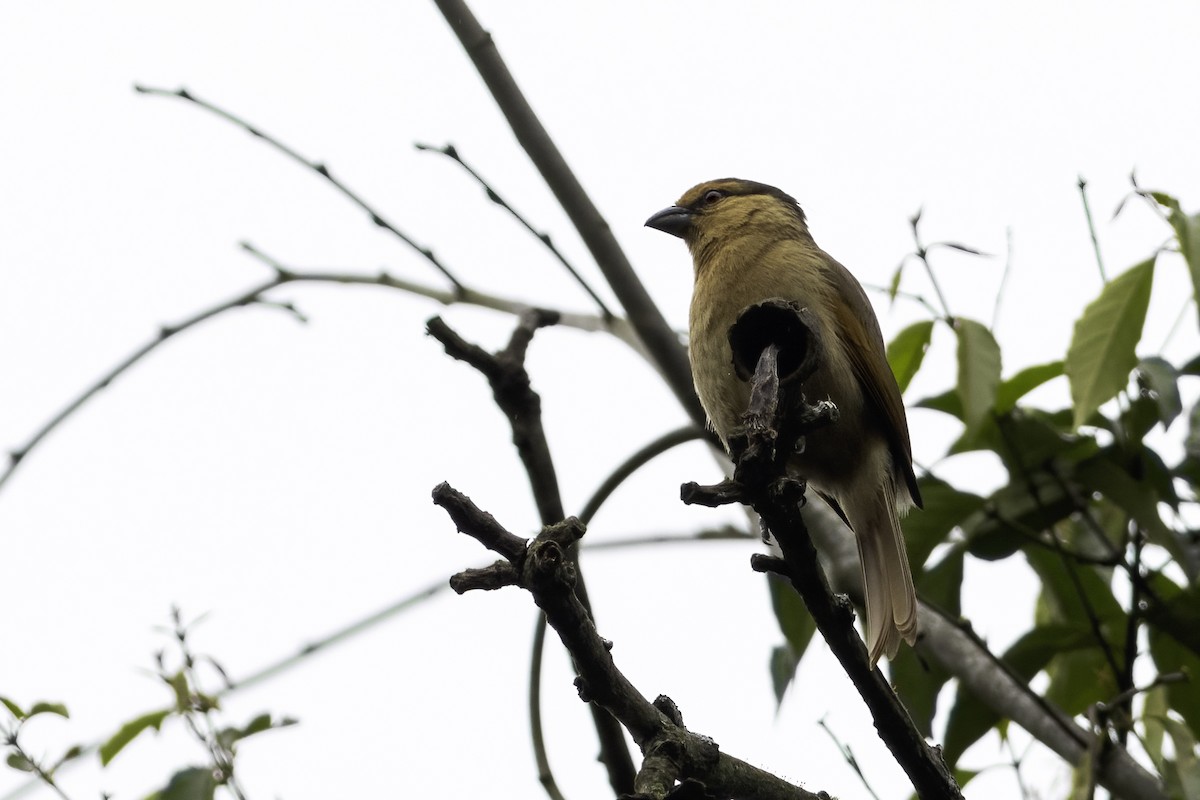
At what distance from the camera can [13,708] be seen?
2.93 metres

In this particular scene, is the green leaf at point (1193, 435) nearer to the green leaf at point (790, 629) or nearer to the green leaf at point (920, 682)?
the green leaf at point (920, 682)

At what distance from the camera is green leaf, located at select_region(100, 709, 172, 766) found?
128 inches

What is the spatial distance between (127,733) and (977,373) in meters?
2.40

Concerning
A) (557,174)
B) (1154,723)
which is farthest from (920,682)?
(557,174)

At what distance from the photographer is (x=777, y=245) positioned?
4586 millimetres

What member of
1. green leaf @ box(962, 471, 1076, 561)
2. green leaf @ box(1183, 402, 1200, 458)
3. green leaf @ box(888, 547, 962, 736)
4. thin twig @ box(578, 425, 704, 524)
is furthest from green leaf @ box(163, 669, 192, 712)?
green leaf @ box(1183, 402, 1200, 458)

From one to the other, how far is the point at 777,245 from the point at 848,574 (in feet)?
4.20

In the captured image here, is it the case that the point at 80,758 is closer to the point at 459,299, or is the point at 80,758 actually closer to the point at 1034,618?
the point at 459,299

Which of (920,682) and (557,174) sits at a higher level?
(557,174)

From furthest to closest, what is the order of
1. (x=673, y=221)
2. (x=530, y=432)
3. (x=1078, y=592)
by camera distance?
(x=673, y=221) < (x=1078, y=592) < (x=530, y=432)

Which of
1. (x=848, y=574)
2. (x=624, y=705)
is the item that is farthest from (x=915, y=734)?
(x=848, y=574)

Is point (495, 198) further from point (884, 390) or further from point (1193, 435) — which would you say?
point (1193, 435)

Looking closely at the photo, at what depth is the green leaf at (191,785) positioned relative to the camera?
281 centimetres

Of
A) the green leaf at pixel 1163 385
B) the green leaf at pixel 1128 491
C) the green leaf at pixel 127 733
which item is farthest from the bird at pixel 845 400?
the green leaf at pixel 127 733
